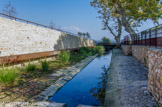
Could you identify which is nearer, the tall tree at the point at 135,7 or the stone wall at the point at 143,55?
the stone wall at the point at 143,55

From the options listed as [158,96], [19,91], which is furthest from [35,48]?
[158,96]

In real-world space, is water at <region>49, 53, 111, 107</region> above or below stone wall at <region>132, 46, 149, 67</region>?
below

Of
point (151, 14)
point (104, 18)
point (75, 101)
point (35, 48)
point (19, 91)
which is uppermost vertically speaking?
point (104, 18)

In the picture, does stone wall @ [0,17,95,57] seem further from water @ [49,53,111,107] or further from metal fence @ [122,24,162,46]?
metal fence @ [122,24,162,46]

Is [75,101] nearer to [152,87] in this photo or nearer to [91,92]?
[91,92]

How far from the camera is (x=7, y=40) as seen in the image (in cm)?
739

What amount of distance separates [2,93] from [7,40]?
444 centimetres

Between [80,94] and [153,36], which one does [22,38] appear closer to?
[80,94]

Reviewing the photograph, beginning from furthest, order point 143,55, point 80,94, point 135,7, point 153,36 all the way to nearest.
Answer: point 135,7 < point 143,55 < point 153,36 < point 80,94

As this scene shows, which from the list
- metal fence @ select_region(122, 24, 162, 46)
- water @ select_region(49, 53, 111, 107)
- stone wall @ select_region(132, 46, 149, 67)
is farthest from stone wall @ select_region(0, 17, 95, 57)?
metal fence @ select_region(122, 24, 162, 46)

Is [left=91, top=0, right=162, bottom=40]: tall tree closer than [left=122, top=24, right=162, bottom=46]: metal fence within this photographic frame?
No

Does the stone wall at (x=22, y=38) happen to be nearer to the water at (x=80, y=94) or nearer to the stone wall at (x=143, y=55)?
the water at (x=80, y=94)

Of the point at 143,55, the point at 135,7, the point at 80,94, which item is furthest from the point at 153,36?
the point at 135,7

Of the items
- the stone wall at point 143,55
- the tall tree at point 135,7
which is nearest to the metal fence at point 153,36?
the stone wall at point 143,55
